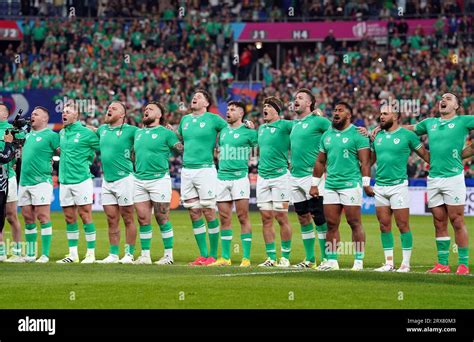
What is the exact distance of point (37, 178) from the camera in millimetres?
19750

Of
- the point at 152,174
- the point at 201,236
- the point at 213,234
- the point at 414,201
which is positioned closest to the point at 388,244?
the point at 213,234

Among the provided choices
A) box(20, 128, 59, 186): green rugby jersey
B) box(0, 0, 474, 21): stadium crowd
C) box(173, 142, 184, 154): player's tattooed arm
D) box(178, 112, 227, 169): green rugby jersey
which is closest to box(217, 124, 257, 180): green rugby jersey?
box(178, 112, 227, 169): green rugby jersey

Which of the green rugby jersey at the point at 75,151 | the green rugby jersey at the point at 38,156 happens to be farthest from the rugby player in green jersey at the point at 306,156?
the green rugby jersey at the point at 38,156

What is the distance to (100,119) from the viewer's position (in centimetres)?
4300

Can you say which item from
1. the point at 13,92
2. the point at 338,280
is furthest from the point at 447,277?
the point at 13,92

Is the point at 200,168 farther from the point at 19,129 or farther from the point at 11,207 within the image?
the point at 11,207

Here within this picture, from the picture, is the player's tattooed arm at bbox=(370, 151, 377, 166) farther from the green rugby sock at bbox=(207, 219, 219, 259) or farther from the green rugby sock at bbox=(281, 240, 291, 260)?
the green rugby sock at bbox=(207, 219, 219, 259)

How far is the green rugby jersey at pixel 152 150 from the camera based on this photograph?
19.2 metres

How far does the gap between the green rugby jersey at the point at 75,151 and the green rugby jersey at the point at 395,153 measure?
5401 millimetres

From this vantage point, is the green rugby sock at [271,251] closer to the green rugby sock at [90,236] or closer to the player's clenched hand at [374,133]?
the player's clenched hand at [374,133]

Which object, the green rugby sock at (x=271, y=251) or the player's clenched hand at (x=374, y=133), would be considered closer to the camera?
the player's clenched hand at (x=374, y=133)
